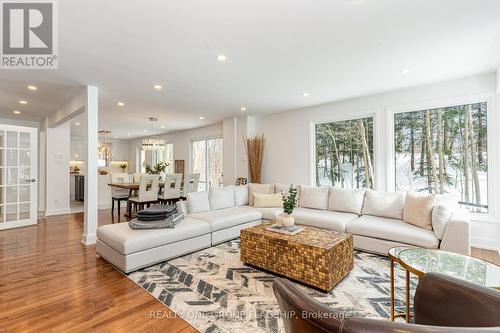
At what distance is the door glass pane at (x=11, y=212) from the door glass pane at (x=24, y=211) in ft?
0.25

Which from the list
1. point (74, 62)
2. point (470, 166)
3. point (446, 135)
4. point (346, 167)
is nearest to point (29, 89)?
point (74, 62)

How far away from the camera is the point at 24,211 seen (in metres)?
5.06

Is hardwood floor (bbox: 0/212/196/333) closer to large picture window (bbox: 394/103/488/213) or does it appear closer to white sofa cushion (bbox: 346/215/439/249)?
white sofa cushion (bbox: 346/215/439/249)

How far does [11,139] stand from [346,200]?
6.77m

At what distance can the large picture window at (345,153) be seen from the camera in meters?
4.80

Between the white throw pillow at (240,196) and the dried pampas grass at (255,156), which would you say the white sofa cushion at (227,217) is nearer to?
the white throw pillow at (240,196)

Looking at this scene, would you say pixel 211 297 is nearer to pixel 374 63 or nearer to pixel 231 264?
pixel 231 264

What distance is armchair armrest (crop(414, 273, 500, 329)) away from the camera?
41.9 inches

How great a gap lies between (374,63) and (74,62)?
381 cm

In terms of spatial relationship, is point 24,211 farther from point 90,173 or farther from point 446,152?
point 446,152

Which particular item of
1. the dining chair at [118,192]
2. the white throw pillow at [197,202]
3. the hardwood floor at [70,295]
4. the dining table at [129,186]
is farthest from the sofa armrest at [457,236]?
the dining chair at [118,192]

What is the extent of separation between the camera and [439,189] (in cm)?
407

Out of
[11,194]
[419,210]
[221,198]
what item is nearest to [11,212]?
[11,194]

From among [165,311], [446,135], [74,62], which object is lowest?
[165,311]
